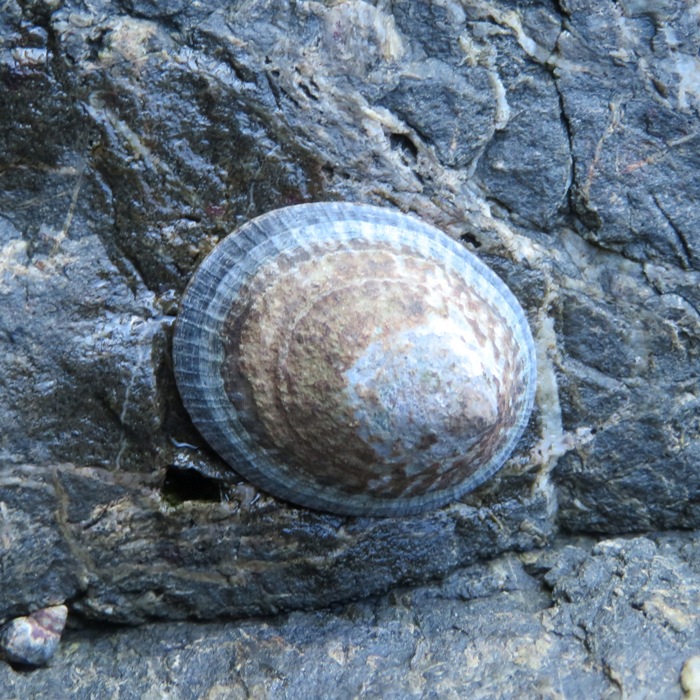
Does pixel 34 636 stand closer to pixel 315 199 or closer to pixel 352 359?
pixel 352 359

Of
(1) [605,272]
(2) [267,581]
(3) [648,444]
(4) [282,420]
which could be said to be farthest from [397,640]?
(1) [605,272]

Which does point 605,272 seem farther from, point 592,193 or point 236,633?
point 236,633

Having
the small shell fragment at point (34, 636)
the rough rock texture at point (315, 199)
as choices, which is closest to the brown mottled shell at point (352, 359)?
the rough rock texture at point (315, 199)

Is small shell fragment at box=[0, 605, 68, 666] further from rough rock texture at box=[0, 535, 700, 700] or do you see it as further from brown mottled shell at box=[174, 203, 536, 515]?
brown mottled shell at box=[174, 203, 536, 515]

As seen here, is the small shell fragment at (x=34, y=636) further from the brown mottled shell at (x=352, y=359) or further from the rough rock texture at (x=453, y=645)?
the brown mottled shell at (x=352, y=359)

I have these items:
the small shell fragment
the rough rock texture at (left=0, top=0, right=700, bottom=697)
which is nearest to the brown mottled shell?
the rough rock texture at (left=0, top=0, right=700, bottom=697)
